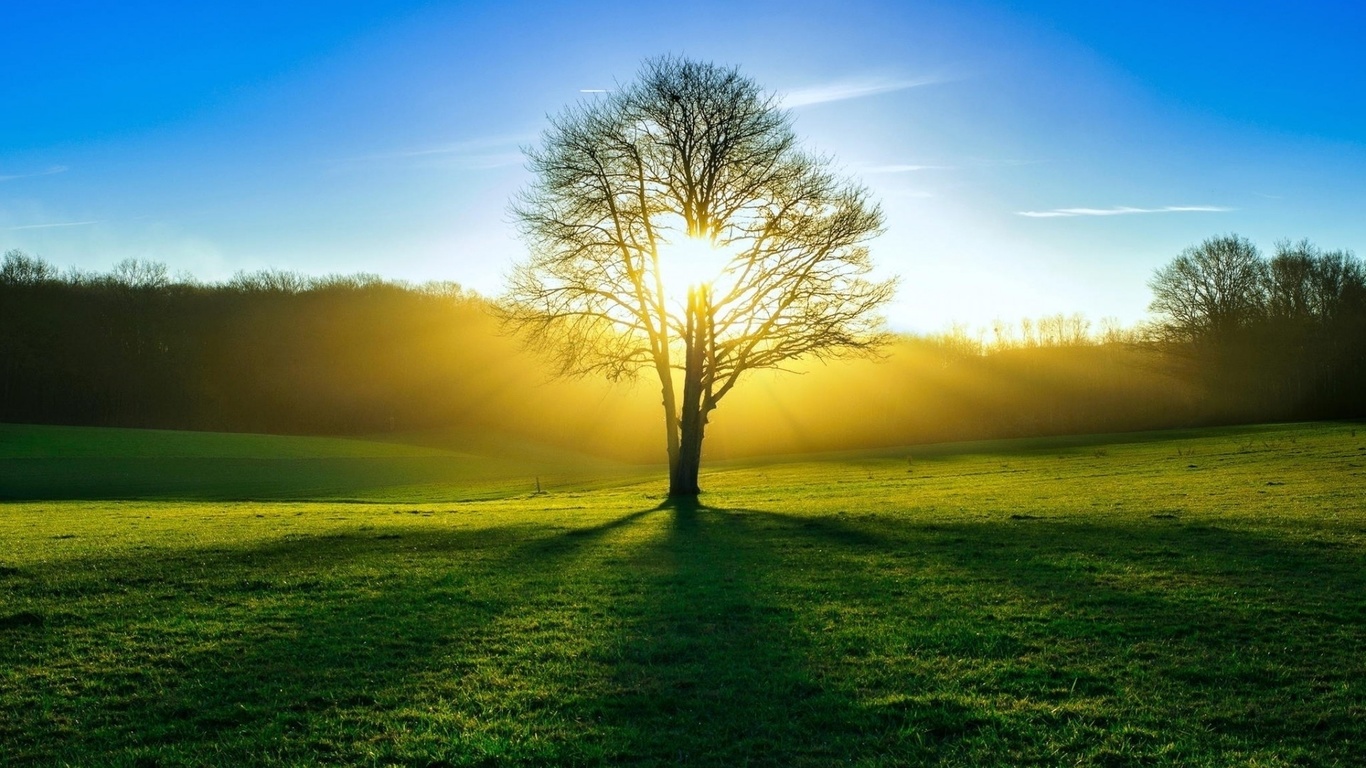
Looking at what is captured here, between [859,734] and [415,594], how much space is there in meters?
7.85

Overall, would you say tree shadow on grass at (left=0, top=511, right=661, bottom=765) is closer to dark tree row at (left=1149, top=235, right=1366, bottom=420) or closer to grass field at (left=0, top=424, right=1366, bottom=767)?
grass field at (left=0, top=424, right=1366, bottom=767)

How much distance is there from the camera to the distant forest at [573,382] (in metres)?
79.2

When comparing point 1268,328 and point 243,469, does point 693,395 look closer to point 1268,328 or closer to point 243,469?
point 243,469

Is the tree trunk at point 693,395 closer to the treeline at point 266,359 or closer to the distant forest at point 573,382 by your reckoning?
the distant forest at point 573,382

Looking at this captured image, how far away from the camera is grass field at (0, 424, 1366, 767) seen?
22.5 ft

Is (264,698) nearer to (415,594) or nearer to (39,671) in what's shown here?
(39,671)

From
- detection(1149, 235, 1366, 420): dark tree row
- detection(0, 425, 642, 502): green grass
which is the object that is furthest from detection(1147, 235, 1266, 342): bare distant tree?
detection(0, 425, 642, 502): green grass

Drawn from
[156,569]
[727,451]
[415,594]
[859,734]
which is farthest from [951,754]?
[727,451]

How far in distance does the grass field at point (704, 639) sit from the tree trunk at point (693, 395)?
8.10 metres

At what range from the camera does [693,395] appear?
30.5 m

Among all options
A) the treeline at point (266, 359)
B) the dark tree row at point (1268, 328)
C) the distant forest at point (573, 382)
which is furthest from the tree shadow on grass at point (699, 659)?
the treeline at point (266, 359)

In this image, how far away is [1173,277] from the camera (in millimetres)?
79562

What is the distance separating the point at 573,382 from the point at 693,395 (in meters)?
64.8

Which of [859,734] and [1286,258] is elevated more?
[1286,258]
